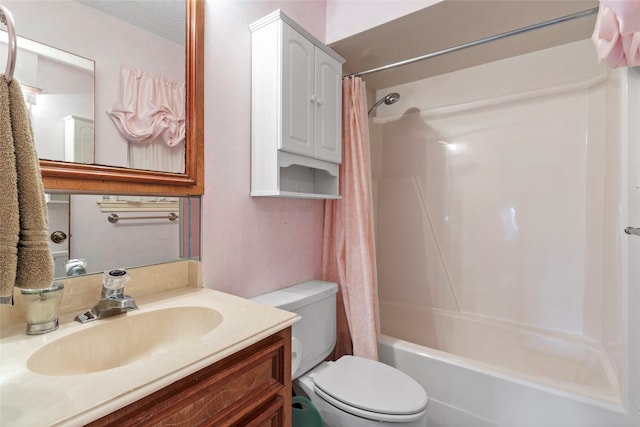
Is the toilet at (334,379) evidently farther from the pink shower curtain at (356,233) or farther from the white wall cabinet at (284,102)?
the white wall cabinet at (284,102)

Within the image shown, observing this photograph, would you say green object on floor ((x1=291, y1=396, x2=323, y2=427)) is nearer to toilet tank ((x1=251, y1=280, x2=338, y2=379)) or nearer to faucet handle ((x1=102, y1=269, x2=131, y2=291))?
toilet tank ((x1=251, y1=280, x2=338, y2=379))

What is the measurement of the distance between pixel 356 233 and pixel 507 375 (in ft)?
3.09

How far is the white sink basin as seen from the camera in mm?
709

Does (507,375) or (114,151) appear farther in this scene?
(507,375)

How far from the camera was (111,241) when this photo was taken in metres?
0.98

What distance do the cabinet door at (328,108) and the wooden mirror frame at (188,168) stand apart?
22.1 inches

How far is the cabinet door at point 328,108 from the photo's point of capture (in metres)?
1.52

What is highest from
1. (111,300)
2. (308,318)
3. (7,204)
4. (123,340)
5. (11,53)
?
(11,53)

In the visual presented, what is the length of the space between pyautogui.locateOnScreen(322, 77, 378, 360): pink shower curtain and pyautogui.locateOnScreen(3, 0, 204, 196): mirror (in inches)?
32.6

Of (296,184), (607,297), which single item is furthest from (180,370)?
(607,297)

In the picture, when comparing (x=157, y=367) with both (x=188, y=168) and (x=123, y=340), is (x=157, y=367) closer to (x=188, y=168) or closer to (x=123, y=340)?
(x=123, y=340)

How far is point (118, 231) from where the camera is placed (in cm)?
99

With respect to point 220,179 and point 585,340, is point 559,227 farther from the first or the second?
point 220,179

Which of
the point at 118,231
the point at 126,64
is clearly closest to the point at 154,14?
the point at 126,64
